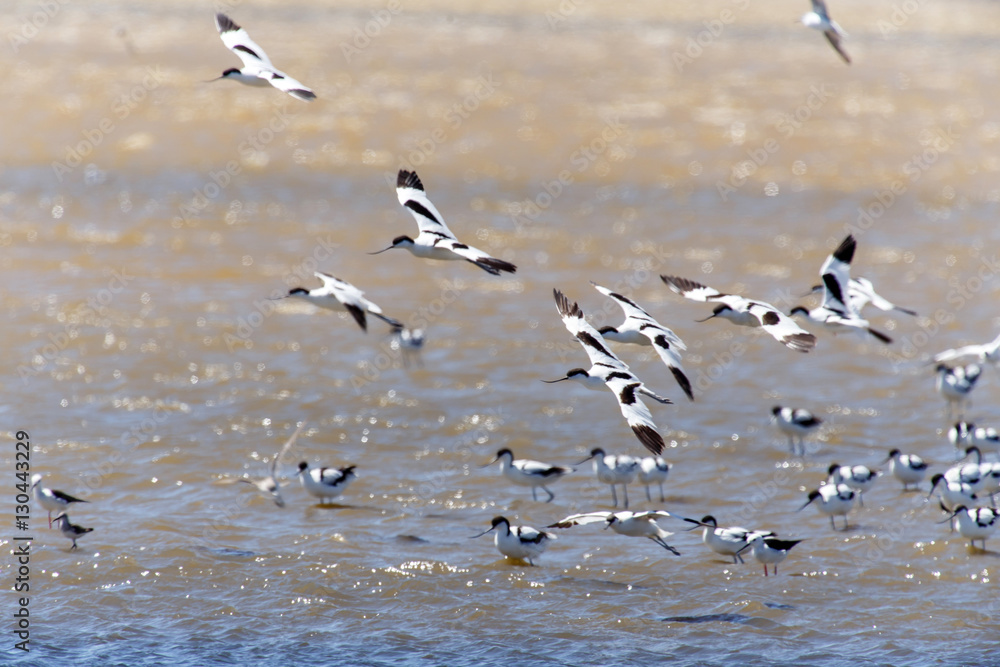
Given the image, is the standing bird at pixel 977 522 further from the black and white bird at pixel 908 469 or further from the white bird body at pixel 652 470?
the white bird body at pixel 652 470

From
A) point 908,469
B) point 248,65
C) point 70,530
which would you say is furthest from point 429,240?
point 908,469

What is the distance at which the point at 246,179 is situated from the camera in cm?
2017

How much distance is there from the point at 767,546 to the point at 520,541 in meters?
1.86

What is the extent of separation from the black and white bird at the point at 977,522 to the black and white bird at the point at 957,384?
10.1ft

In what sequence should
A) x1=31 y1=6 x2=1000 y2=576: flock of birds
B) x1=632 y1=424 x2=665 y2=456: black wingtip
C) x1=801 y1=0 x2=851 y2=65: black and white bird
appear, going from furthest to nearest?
1. x1=801 y1=0 x2=851 y2=65: black and white bird
2. x1=31 y1=6 x2=1000 y2=576: flock of birds
3. x1=632 y1=424 x2=665 y2=456: black wingtip

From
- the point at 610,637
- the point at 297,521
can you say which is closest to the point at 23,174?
the point at 297,521

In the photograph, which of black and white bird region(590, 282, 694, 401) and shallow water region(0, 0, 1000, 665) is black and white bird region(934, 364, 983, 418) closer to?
shallow water region(0, 0, 1000, 665)

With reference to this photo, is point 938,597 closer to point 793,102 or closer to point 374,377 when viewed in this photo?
point 374,377

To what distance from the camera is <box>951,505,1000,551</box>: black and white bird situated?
9273 millimetres

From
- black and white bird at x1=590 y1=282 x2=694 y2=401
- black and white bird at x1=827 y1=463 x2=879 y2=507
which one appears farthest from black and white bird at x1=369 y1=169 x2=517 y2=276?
black and white bird at x1=827 y1=463 x2=879 y2=507

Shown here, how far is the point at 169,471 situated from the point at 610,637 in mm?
4645

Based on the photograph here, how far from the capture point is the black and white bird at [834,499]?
32.2 ft

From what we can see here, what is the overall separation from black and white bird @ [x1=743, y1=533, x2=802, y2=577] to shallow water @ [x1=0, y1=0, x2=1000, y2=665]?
8.2 inches

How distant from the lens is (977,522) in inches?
→ 365
